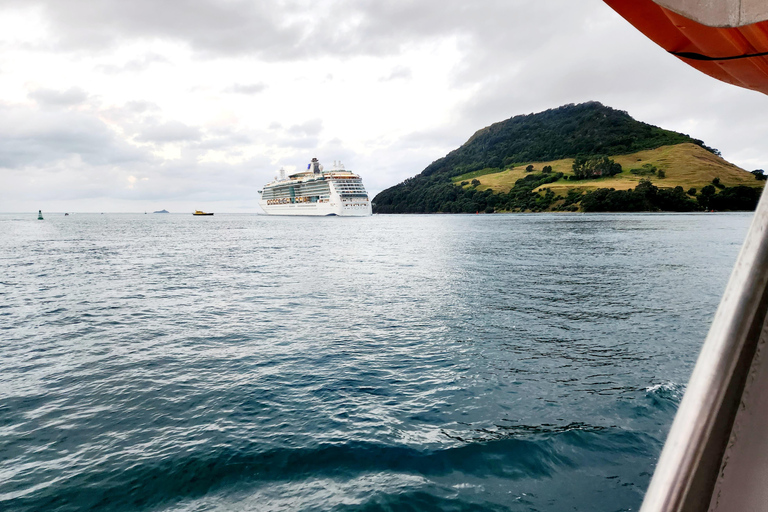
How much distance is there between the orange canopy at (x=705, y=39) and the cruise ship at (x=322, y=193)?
123677 millimetres

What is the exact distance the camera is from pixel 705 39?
2859mm

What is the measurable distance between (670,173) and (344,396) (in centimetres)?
14894

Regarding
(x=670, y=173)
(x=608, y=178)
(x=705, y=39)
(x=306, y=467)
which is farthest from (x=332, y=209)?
(x=705, y=39)

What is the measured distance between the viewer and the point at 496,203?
149 m

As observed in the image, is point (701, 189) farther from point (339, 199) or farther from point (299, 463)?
point (299, 463)

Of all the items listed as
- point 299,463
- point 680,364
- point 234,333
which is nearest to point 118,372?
point 234,333

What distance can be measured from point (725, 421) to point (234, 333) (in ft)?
43.1

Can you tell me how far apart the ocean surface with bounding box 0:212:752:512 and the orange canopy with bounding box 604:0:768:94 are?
192 inches

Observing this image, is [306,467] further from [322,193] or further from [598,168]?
[598,168]

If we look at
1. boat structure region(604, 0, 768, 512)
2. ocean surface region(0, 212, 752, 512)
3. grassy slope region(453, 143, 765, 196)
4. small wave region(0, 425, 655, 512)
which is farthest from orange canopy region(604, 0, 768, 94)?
grassy slope region(453, 143, 765, 196)

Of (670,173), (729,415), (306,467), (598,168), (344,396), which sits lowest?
(306,467)

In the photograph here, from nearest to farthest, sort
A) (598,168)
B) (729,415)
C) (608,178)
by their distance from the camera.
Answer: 1. (729,415)
2. (608,178)
3. (598,168)

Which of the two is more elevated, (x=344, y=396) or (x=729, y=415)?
(x=729, y=415)

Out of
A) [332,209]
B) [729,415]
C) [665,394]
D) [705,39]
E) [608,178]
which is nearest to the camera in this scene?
[729,415]
